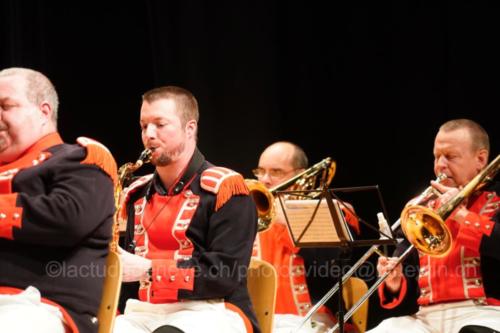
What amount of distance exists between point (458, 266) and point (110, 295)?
1.92 m

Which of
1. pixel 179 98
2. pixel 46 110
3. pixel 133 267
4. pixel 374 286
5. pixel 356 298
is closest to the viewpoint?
pixel 46 110

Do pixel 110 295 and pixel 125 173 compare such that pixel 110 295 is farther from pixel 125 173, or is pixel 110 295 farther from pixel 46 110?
pixel 125 173

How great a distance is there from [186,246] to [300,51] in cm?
266

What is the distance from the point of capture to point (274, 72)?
228 inches

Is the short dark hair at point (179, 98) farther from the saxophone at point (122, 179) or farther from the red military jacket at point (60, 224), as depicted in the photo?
the red military jacket at point (60, 224)

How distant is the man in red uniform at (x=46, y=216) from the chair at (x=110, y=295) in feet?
0.18

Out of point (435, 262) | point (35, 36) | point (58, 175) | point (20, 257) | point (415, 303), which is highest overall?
point (35, 36)

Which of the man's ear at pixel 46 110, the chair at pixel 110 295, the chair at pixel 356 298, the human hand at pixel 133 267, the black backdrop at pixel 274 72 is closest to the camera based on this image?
the chair at pixel 110 295

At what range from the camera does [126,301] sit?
3.61 m

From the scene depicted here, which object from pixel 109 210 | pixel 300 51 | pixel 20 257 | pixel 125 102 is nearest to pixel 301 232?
pixel 109 210

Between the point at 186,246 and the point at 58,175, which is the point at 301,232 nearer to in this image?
the point at 186,246

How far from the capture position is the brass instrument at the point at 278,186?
177 inches

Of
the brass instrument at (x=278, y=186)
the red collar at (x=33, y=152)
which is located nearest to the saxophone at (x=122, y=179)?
the red collar at (x=33, y=152)

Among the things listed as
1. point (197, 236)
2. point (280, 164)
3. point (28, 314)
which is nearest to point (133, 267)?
point (197, 236)
